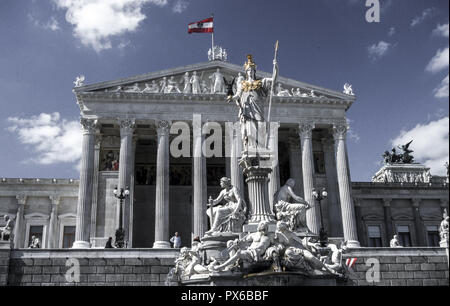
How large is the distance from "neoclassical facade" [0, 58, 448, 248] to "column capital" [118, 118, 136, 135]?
8 cm

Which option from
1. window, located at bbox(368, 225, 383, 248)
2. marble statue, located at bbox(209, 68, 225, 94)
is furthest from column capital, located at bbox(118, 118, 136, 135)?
window, located at bbox(368, 225, 383, 248)

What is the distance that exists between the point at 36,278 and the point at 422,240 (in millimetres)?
39215

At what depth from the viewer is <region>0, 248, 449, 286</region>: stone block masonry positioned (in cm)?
2250

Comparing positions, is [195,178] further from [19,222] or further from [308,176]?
[19,222]

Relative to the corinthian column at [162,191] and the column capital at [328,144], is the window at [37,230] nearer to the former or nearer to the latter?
the corinthian column at [162,191]

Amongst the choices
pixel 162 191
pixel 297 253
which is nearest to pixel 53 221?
pixel 162 191

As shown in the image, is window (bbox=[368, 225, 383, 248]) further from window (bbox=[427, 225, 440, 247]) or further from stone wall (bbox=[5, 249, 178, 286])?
stone wall (bbox=[5, 249, 178, 286])

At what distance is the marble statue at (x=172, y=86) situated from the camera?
136 feet

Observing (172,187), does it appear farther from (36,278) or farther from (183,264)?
(183,264)

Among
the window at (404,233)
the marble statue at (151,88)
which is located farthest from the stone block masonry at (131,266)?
the window at (404,233)

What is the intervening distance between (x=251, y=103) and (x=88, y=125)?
2757 cm

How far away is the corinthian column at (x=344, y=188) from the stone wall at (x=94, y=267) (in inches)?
731

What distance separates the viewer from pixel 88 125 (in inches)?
1558

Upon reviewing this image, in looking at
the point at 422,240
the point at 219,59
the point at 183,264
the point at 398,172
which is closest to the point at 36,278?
the point at 183,264
